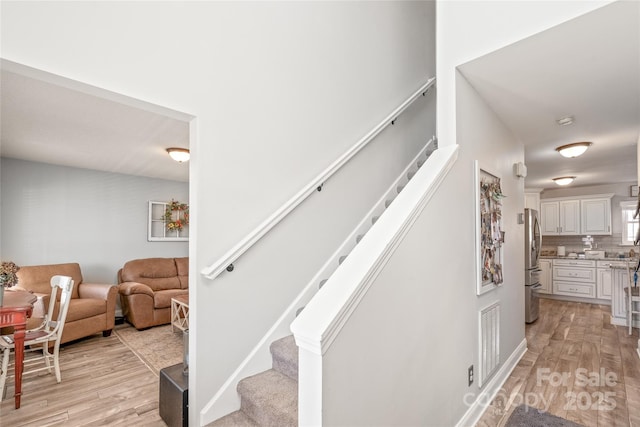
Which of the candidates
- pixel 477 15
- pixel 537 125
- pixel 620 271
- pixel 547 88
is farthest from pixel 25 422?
pixel 620 271

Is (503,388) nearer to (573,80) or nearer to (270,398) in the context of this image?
(270,398)

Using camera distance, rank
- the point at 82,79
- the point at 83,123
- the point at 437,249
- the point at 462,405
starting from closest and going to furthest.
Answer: the point at 82,79 → the point at 437,249 → the point at 462,405 → the point at 83,123

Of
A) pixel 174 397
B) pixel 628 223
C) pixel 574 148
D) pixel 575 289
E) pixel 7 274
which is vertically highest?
pixel 574 148

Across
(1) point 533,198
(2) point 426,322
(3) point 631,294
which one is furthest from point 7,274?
(1) point 533,198

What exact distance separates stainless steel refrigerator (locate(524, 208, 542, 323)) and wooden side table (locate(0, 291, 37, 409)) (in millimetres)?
5569

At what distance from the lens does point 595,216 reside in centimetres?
659

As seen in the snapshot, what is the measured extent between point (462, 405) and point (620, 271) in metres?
4.30

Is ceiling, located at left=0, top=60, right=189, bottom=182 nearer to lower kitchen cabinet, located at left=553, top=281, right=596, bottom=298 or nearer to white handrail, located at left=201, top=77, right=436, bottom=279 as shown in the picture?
white handrail, located at left=201, top=77, right=436, bottom=279

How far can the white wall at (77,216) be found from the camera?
4.25 metres

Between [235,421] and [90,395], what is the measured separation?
1.54 meters

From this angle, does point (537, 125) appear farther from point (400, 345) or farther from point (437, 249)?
point (400, 345)

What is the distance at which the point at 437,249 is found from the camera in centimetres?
187

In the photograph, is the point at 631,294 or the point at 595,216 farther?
the point at 595,216

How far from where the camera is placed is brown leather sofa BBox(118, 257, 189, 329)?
4434 millimetres
